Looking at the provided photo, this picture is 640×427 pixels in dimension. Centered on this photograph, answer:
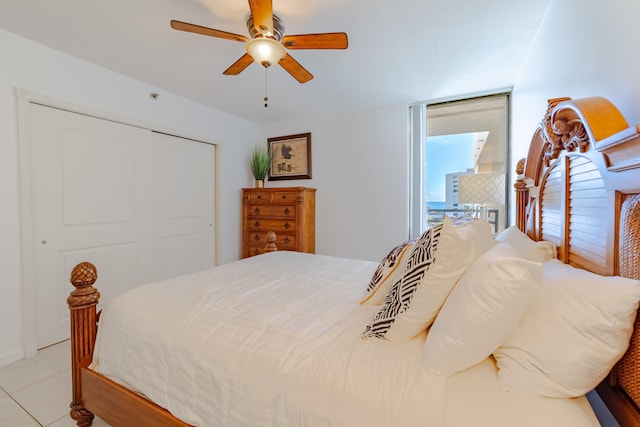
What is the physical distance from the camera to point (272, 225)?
12.0 feet

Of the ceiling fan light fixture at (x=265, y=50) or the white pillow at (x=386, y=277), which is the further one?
the ceiling fan light fixture at (x=265, y=50)

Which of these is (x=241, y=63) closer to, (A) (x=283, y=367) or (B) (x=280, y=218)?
Answer: (A) (x=283, y=367)

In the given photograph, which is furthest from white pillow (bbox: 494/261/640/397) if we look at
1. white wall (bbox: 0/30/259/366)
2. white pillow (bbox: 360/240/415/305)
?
white wall (bbox: 0/30/259/366)

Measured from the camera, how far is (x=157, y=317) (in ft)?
3.94

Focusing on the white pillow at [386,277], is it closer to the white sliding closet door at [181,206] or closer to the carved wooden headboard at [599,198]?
the carved wooden headboard at [599,198]

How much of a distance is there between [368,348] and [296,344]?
0.82 feet

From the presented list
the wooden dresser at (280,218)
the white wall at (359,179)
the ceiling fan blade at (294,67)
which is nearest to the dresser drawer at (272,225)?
the wooden dresser at (280,218)

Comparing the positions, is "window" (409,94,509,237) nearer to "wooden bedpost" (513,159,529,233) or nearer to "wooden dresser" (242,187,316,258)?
"wooden bedpost" (513,159,529,233)

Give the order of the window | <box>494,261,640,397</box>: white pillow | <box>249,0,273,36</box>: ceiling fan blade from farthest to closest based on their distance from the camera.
Answer: the window < <box>249,0,273,36</box>: ceiling fan blade < <box>494,261,640,397</box>: white pillow

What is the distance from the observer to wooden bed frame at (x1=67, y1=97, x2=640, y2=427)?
2.32 ft

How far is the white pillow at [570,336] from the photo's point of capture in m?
0.63

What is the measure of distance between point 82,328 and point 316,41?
1978 mm

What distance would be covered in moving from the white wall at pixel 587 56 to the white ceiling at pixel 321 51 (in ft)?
0.72

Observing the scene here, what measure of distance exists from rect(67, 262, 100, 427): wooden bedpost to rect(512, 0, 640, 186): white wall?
7.38ft
